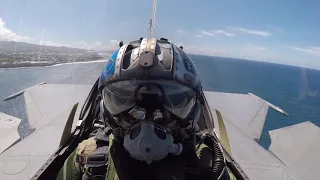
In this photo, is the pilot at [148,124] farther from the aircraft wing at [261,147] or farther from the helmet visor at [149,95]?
the aircraft wing at [261,147]

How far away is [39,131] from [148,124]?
4.86m

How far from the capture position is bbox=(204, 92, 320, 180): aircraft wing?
4672 millimetres

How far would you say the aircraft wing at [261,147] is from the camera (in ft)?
15.3

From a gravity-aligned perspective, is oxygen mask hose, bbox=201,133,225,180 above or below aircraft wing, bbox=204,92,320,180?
above

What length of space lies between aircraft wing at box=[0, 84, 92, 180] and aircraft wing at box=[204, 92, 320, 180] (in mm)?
3270

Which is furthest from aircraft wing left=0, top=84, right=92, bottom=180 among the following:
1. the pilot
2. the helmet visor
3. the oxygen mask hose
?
the oxygen mask hose

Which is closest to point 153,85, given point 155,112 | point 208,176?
point 155,112

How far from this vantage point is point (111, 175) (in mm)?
1333

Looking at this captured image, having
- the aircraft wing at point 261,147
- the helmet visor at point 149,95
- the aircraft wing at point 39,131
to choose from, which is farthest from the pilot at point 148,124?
the aircraft wing at point 39,131

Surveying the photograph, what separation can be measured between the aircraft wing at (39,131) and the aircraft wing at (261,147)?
10.7 ft

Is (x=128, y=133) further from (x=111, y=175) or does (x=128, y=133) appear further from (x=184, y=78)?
(x=184, y=78)

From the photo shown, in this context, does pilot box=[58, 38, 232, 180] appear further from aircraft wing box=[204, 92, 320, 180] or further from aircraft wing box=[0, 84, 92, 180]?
aircraft wing box=[0, 84, 92, 180]

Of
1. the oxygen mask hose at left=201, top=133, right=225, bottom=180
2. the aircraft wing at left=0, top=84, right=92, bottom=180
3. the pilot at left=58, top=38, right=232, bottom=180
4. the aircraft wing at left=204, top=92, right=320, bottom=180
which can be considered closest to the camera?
the pilot at left=58, top=38, right=232, bottom=180

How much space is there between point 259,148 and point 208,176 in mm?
4375
